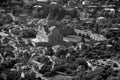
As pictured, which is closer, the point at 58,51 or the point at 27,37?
the point at 58,51

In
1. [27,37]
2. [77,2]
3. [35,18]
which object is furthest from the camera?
[77,2]

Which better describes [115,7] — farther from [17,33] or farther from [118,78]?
[118,78]

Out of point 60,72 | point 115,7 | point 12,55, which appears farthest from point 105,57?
point 115,7

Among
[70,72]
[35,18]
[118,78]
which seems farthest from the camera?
[35,18]

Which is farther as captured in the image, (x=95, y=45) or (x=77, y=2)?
(x=77, y=2)

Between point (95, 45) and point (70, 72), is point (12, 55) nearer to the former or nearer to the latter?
point (70, 72)

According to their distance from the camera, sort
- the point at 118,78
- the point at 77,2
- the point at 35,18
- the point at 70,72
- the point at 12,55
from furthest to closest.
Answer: the point at 77,2
the point at 35,18
the point at 12,55
the point at 70,72
the point at 118,78

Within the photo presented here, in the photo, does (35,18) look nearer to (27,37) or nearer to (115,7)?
(27,37)

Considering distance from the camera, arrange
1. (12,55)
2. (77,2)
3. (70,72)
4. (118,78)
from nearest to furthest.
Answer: (118,78) → (70,72) → (12,55) → (77,2)

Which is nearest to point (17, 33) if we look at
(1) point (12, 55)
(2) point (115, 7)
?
(1) point (12, 55)
